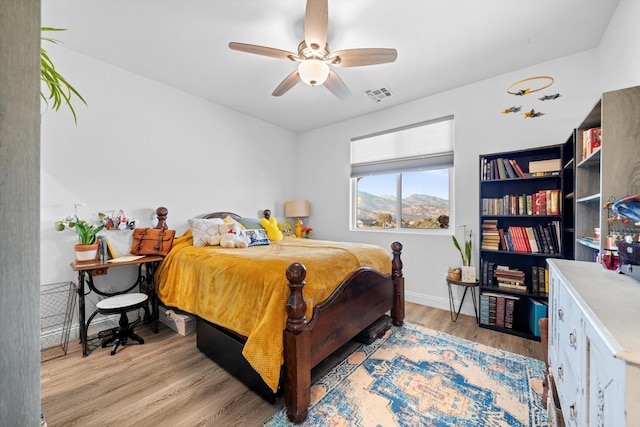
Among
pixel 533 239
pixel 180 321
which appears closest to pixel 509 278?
pixel 533 239

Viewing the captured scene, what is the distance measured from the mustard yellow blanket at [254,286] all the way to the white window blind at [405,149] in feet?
5.16

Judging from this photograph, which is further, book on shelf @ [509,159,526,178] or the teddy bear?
the teddy bear

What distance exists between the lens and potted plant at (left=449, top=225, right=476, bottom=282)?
2.78 m

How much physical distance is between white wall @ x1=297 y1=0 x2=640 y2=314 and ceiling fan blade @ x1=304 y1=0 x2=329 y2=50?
6.47 ft

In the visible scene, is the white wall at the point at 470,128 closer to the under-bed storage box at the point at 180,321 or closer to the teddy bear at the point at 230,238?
the teddy bear at the point at 230,238

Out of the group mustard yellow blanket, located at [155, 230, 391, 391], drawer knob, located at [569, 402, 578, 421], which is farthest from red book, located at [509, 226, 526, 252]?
drawer knob, located at [569, 402, 578, 421]

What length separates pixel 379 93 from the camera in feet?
10.6

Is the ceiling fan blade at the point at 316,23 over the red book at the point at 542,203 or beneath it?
over

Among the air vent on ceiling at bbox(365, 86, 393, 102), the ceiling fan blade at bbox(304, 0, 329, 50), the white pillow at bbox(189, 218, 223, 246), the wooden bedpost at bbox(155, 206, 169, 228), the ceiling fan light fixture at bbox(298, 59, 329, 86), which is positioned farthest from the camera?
the air vent on ceiling at bbox(365, 86, 393, 102)

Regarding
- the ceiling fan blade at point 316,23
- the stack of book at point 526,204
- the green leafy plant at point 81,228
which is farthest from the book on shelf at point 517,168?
the green leafy plant at point 81,228

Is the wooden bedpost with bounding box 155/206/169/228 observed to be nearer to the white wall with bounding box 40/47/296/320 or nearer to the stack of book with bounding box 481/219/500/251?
the white wall with bounding box 40/47/296/320

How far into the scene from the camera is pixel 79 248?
88.7 inches

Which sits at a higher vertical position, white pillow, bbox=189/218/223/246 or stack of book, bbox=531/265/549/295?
white pillow, bbox=189/218/223/246

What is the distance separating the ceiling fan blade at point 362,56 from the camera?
191 centimetres
